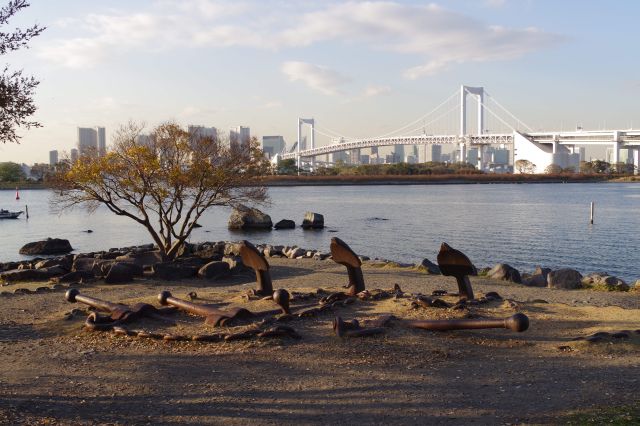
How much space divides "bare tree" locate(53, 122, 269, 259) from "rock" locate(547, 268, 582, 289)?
6.44 metres

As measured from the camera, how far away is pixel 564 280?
12281 millimetres

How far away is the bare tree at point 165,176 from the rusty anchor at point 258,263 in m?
6.65

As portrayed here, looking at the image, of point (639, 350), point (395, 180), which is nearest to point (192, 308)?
point (639, 350)

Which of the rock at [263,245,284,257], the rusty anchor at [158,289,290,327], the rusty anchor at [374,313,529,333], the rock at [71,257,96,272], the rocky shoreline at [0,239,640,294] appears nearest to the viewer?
the rusty anchor at [374,313,529,333]

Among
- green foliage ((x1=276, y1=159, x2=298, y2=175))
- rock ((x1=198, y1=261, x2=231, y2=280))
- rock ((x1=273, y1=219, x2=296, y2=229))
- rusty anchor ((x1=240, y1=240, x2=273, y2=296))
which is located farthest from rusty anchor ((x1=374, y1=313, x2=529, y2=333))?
green foliage ((x1=276, y1=159, x2=298, y2=175))

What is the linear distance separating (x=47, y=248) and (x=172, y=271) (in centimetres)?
1233

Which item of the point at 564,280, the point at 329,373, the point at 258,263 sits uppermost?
the point at 258,263

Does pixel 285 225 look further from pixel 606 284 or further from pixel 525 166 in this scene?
pixel 525 166

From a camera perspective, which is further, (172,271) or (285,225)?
(285,225)

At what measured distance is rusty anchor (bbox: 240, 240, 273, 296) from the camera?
6.98 meters

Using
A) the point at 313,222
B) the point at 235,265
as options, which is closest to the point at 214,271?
the point at 235,265

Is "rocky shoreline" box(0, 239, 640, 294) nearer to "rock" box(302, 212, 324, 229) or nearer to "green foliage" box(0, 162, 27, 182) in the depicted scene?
"rock" box(302, 212, 324, 229)

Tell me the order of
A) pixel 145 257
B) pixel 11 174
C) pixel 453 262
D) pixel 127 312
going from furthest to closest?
pixel 11 174 < pixel 145 257 < pixel 453 262 < pixel 127 312

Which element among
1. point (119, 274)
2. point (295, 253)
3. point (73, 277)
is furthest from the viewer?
point (295, 253)
